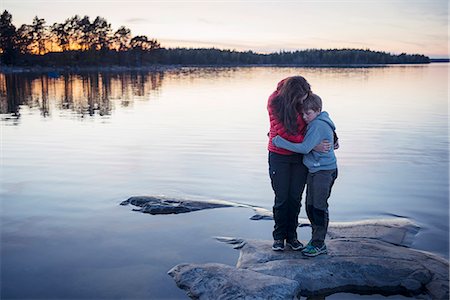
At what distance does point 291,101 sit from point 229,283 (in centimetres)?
216

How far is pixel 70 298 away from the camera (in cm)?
473

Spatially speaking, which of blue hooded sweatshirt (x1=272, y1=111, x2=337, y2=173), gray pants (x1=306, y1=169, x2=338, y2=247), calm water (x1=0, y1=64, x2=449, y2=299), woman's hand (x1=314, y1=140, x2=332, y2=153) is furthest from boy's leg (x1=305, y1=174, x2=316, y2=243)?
calm water (x1=0, y1=64, x2=449, y2=299)

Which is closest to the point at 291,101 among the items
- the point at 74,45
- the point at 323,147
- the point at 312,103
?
the point at 312,103

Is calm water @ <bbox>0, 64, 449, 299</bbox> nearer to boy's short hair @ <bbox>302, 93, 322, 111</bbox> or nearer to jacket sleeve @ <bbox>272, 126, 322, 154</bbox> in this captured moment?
jacket sleeve @ <bbox>272, 126, 322, 154</bbox>

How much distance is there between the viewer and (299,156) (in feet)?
17.8

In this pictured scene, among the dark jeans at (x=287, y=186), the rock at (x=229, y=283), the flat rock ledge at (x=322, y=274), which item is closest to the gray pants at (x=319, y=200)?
the dark jeans at (x=287, y=186)

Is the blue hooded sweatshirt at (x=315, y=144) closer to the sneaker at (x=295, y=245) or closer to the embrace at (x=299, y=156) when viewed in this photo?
the embrace at (x=299, y=156)

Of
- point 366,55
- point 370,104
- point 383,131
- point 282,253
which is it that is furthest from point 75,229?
point 366,55

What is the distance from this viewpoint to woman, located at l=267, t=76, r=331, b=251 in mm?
5164

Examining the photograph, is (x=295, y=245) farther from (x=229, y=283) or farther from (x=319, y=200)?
(x=229, y=283)

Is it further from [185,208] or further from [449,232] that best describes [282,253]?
[449,232]

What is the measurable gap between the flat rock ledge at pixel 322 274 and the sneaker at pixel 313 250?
0.06 metres

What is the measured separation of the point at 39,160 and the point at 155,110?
12.4m

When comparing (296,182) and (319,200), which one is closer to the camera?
(319,200)
